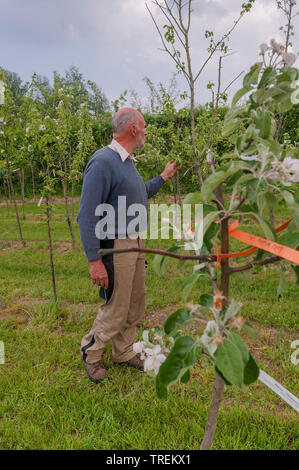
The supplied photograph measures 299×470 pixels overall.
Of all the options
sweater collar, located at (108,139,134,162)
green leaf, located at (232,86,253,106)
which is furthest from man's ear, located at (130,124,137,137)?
green leaf, located at (232,86,253,106)

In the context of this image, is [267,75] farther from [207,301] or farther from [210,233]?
[207,301]

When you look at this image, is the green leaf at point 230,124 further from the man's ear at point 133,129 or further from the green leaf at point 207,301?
the man's ear at point 133,129

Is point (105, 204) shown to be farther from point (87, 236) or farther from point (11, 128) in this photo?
point (11, 128)

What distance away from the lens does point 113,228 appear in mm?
2607

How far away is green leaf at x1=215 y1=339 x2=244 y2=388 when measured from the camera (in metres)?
0.88

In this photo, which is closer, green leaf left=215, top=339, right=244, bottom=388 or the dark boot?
green leaf left=215, top=339, right=244, bottom=388

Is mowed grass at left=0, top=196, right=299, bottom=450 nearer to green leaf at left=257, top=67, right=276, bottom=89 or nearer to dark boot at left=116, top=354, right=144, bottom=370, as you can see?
dark boot at left=116, top=354, right=144, bottom=370

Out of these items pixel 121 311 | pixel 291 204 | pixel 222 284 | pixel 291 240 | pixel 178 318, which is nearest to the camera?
pixel 291 204

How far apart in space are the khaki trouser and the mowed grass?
0.21 metres

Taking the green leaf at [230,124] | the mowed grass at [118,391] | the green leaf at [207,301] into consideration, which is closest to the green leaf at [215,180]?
the green leaf at [230,124]

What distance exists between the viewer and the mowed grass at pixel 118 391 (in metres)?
2.10

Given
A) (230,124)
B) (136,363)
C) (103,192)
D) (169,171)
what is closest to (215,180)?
(230,124)

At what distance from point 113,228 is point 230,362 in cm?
181
